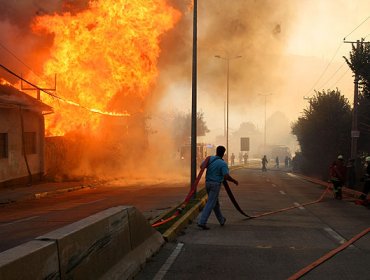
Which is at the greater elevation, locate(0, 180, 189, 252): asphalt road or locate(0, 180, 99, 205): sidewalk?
locate(0, 180, 189, 252): asphalt road

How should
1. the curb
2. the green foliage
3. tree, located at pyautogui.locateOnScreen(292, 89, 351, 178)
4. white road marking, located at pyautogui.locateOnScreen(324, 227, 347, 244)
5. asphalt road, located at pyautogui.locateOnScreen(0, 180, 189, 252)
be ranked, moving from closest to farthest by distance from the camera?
1. white road marking, located at pyautogui.locateOnScreen(324, 227, 347, 244)
2. asphalt road, located at pyautogui.locateOnScreen(0, 180, 189, 252)
3. the curb
4. the green foliage
5. tree, located at pyautogui.locateOnScreen(292, 89, 351, 178)

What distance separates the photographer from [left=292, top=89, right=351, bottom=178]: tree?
108 feet

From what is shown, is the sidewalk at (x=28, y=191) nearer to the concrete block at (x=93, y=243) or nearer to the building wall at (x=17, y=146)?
the building wall at (x=17, y=146)

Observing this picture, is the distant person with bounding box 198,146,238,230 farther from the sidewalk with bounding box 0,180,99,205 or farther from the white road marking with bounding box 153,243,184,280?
the sidewalk with bounding box 0,180,99,205

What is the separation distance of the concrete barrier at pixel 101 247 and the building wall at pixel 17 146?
1584cm

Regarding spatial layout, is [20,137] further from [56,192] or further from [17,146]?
[56,192]

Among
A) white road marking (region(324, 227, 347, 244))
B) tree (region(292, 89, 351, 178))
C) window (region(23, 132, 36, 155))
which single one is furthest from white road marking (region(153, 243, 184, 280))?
tree (region(292, 89, 351, 178))

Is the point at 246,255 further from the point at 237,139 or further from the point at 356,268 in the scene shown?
the point at 237,139

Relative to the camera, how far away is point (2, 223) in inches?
420

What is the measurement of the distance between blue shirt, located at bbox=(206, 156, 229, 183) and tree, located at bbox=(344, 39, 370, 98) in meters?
11.8

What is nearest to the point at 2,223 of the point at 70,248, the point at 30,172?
the point at 70,248

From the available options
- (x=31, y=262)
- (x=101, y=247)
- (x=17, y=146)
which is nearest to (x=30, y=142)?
(x=17, y=146)

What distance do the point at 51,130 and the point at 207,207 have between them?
21291 mm

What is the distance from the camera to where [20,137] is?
73.6 ft
